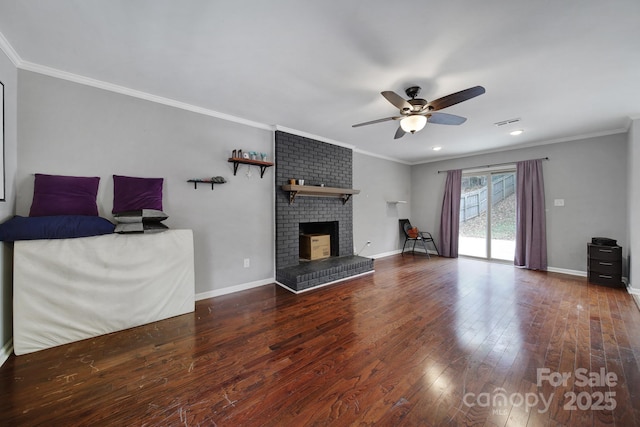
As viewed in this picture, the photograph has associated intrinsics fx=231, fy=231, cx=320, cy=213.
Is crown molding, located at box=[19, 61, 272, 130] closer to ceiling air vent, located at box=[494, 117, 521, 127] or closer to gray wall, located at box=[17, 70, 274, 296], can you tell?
gray wall, located at box=[17, 70, 274, 296]

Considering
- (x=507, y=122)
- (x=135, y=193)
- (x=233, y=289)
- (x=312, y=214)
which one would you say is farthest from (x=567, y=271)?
(x=135, y=193)

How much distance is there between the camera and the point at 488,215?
5.29 m

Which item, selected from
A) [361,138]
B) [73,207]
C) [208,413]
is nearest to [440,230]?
[361,138]

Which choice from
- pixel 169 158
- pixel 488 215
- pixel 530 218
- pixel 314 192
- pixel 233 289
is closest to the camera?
pixel 169 158

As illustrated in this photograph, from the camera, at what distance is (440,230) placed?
594 centimetres

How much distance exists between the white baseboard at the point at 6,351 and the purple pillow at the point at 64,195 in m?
1.07

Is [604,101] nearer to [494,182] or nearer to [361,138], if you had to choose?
[494,182]

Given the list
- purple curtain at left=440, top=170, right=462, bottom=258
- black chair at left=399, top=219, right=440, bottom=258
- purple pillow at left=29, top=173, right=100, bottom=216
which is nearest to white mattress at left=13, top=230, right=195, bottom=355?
purple pillow at left=29, top=173, right=100, bottom=216

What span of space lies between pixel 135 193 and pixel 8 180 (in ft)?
2.79

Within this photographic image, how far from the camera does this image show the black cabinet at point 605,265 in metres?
3.53

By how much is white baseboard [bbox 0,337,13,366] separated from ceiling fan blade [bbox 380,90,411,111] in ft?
12.2

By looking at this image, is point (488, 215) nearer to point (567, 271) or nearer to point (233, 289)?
point (567, 271)

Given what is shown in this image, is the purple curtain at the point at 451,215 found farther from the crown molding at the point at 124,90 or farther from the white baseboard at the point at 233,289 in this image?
→ the crown molding at the point at 124,90

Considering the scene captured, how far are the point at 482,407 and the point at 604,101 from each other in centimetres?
380
